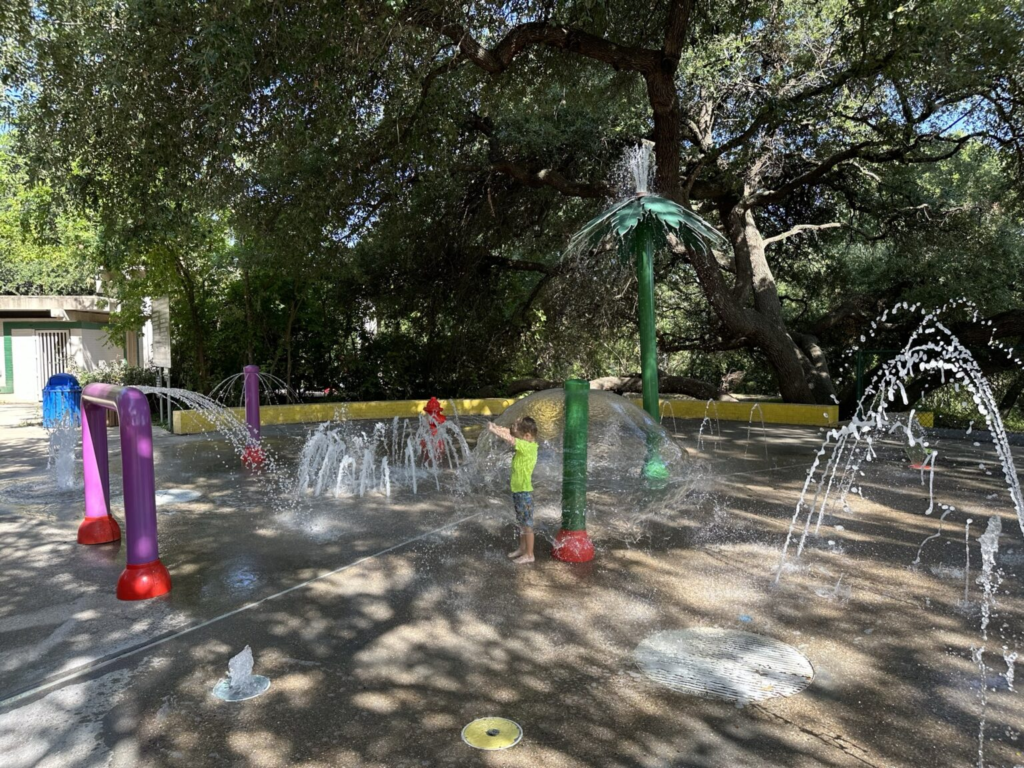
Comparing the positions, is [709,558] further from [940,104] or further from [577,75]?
[940,104]

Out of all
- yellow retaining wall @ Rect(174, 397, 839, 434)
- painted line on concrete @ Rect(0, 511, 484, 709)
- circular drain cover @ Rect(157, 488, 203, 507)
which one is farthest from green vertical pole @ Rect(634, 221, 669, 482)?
yellow retaining wall @ Rect(174, 397, 839, 434)

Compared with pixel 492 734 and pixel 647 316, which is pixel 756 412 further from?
pixel 492 734

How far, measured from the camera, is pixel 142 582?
15.2 feet

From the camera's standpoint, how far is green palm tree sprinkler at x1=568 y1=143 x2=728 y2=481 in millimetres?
7906

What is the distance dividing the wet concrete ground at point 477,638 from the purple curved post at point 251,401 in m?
2.83

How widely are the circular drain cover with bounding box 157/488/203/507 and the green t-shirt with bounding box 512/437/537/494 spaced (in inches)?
161

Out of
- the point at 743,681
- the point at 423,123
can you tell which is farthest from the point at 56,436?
the point at 743,681

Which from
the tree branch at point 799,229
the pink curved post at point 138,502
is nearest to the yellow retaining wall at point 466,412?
the tree branch at point 799,229

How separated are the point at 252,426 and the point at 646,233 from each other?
5.88 meters

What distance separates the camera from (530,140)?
14.5 meters

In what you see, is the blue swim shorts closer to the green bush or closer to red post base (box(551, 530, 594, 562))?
red post base (box(551, 530, 594, 562))

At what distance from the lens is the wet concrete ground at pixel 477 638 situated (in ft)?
9.70

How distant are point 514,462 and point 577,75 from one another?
9.25 m

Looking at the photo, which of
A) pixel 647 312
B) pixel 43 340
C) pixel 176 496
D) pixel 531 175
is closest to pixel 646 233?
pixel 647 312
